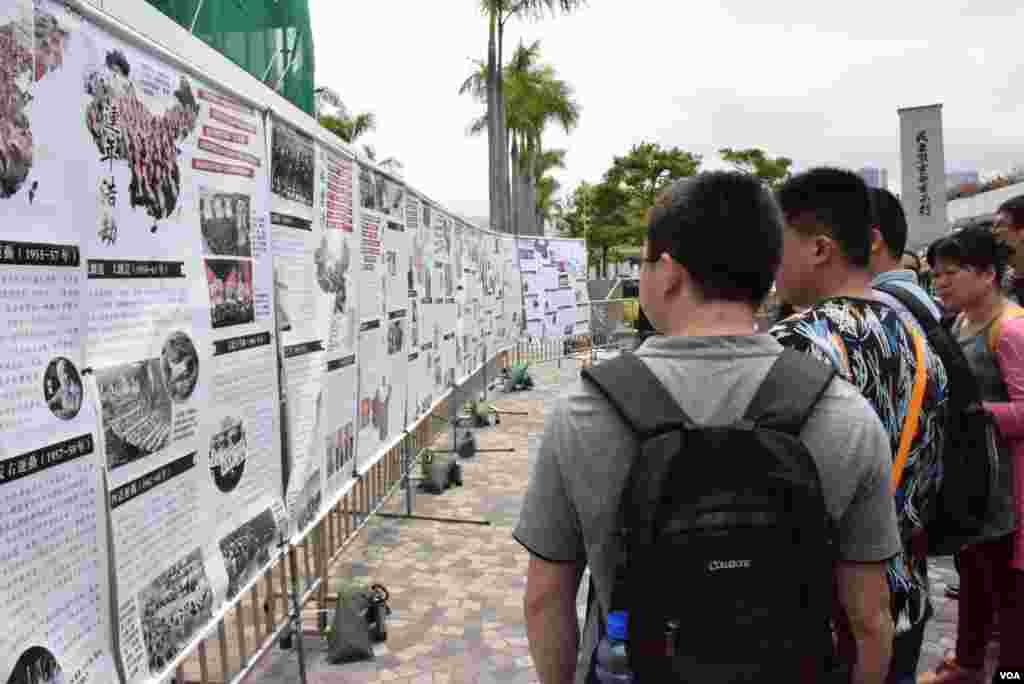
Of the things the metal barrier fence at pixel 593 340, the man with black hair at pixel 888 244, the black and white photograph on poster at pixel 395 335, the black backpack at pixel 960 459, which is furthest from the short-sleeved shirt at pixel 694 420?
the metal barrier fence at pixel 593 340

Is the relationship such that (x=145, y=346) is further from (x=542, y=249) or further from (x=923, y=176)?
(x=923, y=176)

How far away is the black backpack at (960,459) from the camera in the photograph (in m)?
2.05

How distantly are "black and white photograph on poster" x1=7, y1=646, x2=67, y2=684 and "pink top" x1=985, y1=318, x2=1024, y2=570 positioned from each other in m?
3.30

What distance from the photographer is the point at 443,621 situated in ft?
13.5

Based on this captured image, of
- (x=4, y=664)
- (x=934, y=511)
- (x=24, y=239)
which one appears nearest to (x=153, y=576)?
(x=4, y=664)

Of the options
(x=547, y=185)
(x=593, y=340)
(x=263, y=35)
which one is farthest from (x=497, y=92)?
(x=547, y=185)

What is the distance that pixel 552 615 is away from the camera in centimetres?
142

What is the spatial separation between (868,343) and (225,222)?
2.06m

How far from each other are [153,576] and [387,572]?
9.96 ft

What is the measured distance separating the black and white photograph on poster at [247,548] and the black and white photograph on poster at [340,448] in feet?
2.42

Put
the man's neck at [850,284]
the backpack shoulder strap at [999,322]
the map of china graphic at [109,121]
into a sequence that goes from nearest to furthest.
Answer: the map of china graphic at [109,121], the man's neck at [850,284], the backpack shoulder strap at [999,322]

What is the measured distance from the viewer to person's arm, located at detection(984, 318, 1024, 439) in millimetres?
2941

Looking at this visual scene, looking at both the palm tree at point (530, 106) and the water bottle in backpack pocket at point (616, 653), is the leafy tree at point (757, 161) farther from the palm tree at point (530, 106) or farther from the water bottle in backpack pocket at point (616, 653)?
the water bottle in backpack pocket at point (616, 653)

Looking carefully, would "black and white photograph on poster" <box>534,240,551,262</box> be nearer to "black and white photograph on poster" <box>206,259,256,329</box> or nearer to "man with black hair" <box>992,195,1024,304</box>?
"man with black hair" <box>992,195,1024,304</box>
